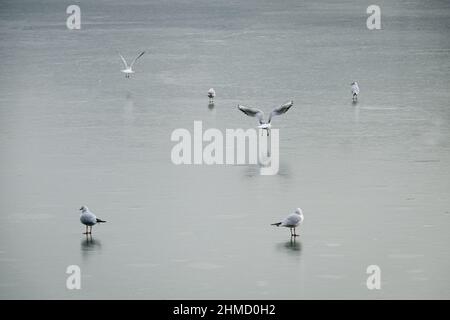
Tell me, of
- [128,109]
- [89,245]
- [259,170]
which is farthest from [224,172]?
[128,109]

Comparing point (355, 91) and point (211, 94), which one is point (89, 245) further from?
point (355, 91)

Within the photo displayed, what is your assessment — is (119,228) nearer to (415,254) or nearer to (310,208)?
(310,208)

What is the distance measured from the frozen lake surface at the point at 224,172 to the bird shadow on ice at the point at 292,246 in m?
0.07

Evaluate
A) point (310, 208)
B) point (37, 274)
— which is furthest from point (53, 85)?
point (37, 274)

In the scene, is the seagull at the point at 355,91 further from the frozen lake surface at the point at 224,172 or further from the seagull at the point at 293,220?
the seagull at the point at 293,220

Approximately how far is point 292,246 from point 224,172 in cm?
629

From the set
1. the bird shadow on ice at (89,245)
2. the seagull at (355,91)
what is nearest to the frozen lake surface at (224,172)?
the bird shadow on ice at (89,245)

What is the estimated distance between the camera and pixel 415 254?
19.4 metres

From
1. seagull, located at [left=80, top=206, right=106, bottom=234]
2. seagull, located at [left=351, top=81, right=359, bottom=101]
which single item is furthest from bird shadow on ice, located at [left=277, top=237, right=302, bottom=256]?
seagull, located at [left=351, top=81, right=359, bottom=101]

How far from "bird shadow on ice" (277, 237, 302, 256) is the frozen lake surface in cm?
7

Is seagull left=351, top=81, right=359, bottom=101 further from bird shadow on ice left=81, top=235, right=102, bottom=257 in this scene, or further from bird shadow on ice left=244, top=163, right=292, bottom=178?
bird shadow on ice left=81, top=235, right=102, bottom=257

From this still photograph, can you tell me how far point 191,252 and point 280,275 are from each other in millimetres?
1879

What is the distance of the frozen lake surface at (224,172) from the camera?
60.9 feet

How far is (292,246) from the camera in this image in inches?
787
